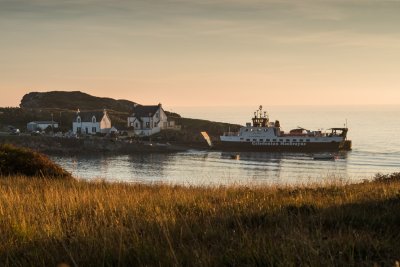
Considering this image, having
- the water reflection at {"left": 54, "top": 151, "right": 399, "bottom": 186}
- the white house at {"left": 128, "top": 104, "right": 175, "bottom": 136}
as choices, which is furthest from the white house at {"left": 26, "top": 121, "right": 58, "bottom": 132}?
the water reflection at {"left": 54, "top": 151, "right": 399, "bottom": 186}

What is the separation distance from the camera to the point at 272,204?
820 cm

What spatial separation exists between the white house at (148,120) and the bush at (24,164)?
334 ft

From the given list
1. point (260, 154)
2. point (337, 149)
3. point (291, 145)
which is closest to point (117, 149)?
point (260, 154)

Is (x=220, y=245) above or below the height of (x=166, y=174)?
above

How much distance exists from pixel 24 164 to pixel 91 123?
103116 millimetres

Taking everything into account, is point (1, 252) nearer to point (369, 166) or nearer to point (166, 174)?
point (166, 174)

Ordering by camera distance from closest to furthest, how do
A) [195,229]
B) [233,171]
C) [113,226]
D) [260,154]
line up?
[195,229] → [113,226] → [233,171] → [260,154]

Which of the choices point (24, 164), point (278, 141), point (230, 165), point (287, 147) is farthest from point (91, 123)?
point (24, 164)

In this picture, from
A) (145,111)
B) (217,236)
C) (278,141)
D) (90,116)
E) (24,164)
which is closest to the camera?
(217,236)

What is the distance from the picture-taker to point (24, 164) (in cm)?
1978

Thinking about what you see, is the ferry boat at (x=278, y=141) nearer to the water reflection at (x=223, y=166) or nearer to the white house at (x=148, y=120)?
the water reflection at (x=223, y=166)

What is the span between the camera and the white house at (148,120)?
12381 cm

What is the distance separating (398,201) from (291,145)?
92968 millimetres

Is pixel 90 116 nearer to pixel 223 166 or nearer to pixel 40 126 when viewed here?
pixel 40 126
